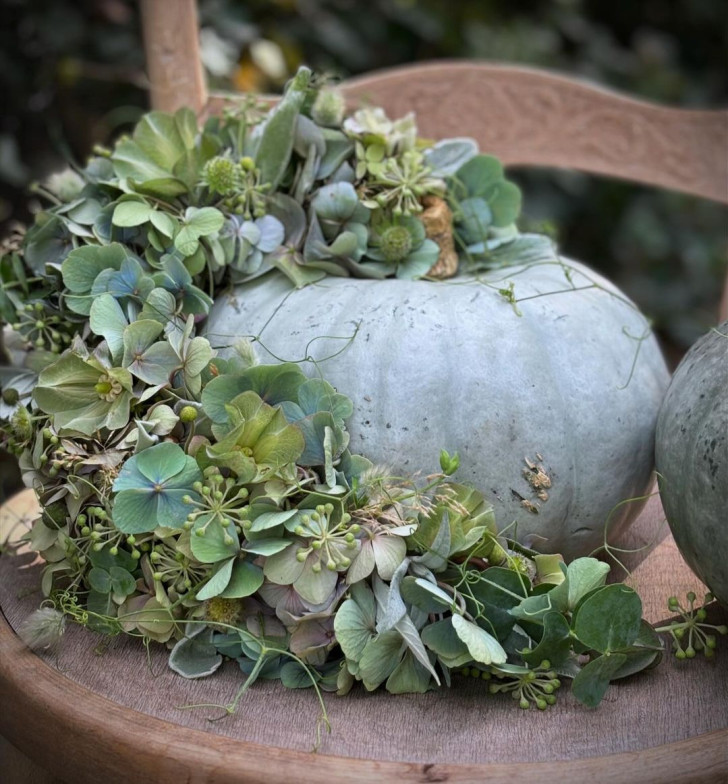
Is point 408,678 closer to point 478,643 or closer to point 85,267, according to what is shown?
point 478,643

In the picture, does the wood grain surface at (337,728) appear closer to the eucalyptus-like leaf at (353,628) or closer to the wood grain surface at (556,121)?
the eucalyptus-like leaf at (353,628)

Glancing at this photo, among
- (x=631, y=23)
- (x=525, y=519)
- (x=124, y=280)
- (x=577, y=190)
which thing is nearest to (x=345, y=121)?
(x=124, y=280)

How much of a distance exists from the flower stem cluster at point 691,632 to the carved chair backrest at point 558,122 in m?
0.57

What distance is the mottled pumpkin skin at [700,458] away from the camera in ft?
2.08

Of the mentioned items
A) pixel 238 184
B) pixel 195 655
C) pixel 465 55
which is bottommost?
pixel 465 55

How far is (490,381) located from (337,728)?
25cm

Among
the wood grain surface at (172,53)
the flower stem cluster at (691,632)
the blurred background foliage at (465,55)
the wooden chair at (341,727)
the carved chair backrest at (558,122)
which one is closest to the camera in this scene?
the wooden chair at (341,727)

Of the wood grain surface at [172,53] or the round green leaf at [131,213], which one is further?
the wood grain surface at [172,53]

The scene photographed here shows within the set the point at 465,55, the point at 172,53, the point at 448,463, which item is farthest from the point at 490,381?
the point at 465,55

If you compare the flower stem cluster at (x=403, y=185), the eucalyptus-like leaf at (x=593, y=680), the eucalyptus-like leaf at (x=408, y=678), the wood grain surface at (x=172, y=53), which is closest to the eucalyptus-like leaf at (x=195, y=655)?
the eucalyptus-like leaf at (x=408, y=678)

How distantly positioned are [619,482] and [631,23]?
6.52 ft

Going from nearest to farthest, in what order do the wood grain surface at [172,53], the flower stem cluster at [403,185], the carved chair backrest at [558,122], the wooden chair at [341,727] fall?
the wooden chair at [341,727]
the flower stem cluster at [403,185]
the wood grain surface at [172,53]
the carved chair backrest at [558,122]

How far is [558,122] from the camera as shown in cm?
115

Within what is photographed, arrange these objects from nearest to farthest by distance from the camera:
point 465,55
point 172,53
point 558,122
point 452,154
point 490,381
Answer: point 490,381
point 452,154
point 172,53
point 558,122
point 465,55
